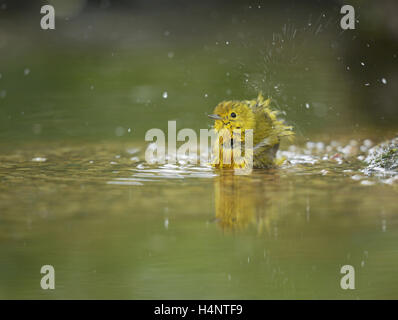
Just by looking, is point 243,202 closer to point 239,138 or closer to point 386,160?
point 239,138

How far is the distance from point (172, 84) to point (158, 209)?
381 cm

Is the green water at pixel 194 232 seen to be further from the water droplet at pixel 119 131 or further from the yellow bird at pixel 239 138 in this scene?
the water droplet at pixel 119 131

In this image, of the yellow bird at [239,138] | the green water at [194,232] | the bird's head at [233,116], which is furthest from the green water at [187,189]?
the bird's head at [233,116]

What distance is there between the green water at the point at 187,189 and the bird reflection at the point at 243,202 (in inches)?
0.4

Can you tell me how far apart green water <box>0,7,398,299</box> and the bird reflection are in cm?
1

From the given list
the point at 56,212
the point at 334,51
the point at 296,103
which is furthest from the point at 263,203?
the point at 334,51

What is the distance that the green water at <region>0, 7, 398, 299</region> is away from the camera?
2348mm

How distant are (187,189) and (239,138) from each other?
2.01 ft

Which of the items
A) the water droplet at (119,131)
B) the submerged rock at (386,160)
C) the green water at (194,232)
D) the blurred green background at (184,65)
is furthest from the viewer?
the blurred green background at (184,65)

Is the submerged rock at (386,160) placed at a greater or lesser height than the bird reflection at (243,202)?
greater

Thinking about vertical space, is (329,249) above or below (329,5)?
below

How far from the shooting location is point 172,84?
22.1 ft

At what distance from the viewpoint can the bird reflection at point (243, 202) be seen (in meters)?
2.86

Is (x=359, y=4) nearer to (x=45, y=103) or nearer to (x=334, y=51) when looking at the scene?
(x=334, y=51)
